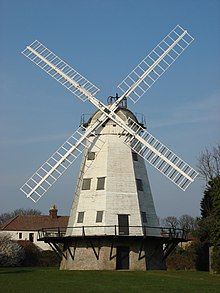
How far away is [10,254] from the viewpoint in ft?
142

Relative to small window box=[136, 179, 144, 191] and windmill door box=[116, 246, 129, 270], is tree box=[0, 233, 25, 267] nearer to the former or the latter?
windmill door box=[116, 246, 129, 270]

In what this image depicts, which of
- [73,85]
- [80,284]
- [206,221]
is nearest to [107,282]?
[80,284]

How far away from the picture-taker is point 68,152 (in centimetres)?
2997

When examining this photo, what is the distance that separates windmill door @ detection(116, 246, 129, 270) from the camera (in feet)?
95.0

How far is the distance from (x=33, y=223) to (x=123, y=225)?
37747 mm

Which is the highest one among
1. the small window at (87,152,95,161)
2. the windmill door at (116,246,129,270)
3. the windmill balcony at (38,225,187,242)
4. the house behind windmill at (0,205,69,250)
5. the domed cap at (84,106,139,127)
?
the domed cap at (84,106,139,127)

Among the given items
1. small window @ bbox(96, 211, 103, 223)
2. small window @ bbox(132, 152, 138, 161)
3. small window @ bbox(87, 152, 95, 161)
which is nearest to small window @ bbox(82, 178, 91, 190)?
small window @ bbox(87, 152, 95, 161)

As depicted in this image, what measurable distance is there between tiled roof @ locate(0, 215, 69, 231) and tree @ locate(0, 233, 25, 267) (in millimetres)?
18398

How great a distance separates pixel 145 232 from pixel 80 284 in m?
9.37

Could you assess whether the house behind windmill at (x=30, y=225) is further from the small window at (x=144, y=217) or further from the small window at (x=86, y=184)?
the small window at (x=144, y=217)

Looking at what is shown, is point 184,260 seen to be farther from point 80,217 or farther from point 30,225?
point 30,225

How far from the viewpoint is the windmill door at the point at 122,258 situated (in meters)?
29.0

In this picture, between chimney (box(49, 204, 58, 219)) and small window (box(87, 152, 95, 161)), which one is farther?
chimney (box(49, 204, 58, 219))

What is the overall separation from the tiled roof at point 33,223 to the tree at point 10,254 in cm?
1840
